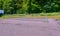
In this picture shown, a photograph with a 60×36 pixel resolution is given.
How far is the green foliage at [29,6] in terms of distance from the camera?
124 feet

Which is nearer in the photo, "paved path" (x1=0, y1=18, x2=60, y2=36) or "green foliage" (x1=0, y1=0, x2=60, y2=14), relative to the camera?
"paved path" (x1=0, y1=18, x2=60, y2=36)

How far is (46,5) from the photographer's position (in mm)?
38062

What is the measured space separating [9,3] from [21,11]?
2.68 meters

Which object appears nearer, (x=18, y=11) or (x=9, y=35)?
(x=9, y=35)

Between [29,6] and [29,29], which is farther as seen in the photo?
[29,6]

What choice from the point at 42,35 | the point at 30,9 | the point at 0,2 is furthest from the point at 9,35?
the point at 0,2

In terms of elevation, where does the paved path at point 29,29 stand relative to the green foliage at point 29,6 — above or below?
above

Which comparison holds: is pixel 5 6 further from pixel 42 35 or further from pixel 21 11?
pixel 42 35

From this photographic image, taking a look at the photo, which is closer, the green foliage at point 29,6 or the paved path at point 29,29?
the paved path at point 29,29

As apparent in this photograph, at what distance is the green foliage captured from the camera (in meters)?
37.8

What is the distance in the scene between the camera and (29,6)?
3822cm

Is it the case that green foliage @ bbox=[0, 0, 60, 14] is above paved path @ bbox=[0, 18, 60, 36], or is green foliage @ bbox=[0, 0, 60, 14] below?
below

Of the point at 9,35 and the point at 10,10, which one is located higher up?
the point at 9,35

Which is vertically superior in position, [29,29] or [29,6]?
[29,29]
